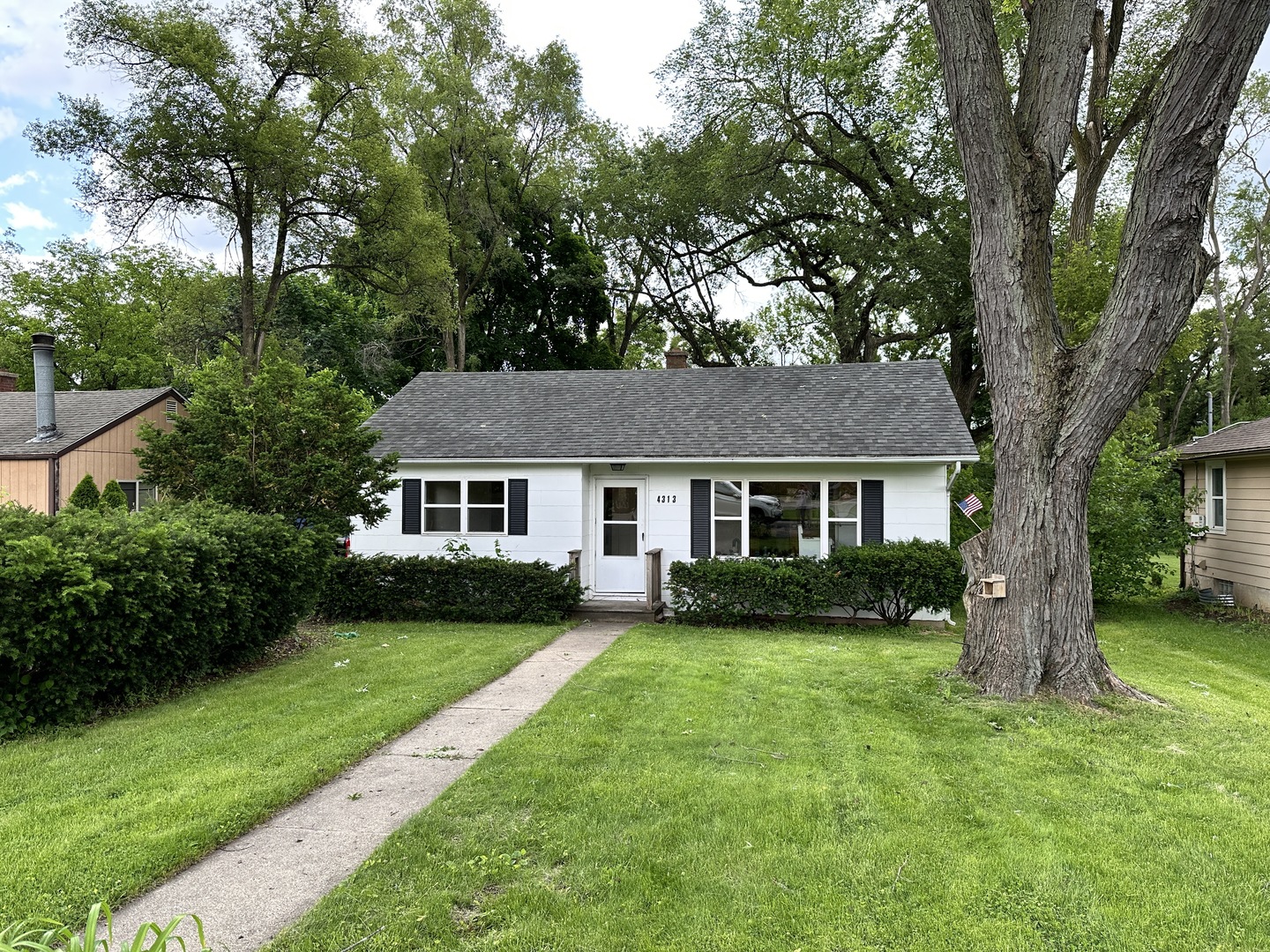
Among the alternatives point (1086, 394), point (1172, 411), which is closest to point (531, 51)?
point (1086, 394)

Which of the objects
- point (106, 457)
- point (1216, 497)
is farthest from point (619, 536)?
point (106, 457)

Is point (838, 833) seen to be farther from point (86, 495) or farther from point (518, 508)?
point (86, 495)

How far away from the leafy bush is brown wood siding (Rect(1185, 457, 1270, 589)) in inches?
228

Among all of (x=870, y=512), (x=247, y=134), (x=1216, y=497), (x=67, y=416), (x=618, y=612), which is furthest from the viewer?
(x=67, y=416)

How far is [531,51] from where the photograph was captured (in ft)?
83.5

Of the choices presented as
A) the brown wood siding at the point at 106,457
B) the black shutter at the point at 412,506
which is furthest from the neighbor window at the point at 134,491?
the black shutter at the point at 412,506

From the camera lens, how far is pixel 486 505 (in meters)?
12.7

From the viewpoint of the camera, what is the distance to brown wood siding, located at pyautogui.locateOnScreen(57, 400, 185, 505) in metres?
17.4

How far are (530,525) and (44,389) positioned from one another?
1392 cm

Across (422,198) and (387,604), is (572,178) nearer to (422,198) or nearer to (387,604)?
(422,198)

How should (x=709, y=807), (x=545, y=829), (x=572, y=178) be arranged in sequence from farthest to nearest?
(x=572, y=178)
(x=709, y=807)
(x=545, y=829)

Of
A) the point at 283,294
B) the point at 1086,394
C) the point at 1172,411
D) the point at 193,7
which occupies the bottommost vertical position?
the point at 1086,394

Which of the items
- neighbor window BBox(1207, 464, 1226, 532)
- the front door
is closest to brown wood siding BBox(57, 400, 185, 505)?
the front door

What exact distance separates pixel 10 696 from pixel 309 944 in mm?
4453
